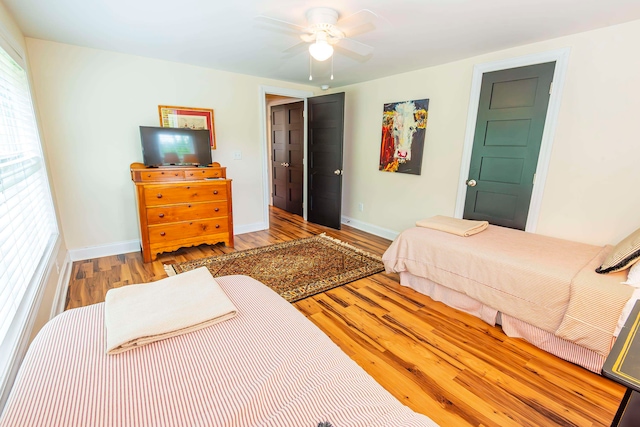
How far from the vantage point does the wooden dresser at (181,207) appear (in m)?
3.09

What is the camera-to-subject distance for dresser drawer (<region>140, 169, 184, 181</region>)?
3102mm

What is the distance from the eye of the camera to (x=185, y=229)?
3.34 metres

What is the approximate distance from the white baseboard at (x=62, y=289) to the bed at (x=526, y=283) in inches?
106

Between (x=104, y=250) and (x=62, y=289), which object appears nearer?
(x=62, y=289)

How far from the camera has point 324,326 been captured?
2.13 meters

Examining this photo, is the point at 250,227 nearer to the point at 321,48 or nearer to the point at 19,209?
the point at 19,209

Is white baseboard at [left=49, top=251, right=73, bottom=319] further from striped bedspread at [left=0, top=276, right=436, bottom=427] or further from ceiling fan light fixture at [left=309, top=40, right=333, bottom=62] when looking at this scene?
ceiling fan light fixture at [left=309, top=40, right=333, bottom=62]

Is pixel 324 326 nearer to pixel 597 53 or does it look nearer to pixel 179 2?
pixel 179 2

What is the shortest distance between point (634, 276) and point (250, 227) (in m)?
3.97

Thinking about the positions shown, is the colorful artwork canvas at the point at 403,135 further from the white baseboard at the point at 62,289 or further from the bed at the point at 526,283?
the white baseboard at the point at 62,289

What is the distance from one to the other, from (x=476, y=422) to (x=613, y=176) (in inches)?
89.0

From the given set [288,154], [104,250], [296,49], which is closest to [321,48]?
[296,49]

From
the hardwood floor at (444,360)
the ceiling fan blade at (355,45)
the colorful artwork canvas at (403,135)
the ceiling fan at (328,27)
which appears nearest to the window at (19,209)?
the hardwood floor at (444,360)

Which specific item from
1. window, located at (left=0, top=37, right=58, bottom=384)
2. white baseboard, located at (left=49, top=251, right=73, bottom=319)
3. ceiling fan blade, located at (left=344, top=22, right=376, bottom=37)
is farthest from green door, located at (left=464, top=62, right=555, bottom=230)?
white baseboard, located at (left=49, top=251, right=73, bottom=319)
